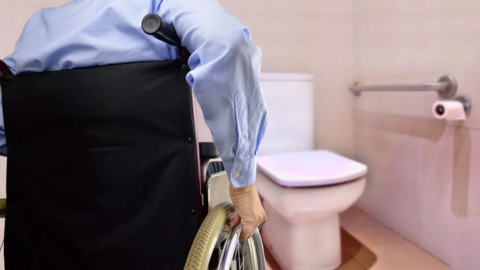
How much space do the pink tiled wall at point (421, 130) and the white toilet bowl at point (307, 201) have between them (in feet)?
1.05

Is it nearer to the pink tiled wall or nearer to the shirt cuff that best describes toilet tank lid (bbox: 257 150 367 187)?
the pink tiled wall

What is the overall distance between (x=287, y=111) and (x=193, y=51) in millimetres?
974

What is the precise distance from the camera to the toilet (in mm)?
1009

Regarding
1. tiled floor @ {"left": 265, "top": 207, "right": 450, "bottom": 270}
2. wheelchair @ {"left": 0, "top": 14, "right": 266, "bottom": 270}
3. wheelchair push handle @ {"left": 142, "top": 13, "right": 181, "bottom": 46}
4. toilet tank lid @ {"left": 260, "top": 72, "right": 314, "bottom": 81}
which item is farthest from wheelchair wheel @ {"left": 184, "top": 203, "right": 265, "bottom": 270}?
toilet tank lid @ {"left": 260, "top": 72, "right": 314, "bottom": 81}

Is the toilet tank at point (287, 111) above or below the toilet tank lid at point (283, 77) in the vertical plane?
below

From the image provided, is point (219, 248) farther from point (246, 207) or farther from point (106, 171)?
point (106, 171)

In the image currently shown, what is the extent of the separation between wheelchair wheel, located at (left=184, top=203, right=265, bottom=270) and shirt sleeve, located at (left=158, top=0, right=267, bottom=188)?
7 cm

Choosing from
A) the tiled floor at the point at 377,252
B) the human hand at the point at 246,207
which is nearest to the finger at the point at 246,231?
the human hand at the point at 246,207

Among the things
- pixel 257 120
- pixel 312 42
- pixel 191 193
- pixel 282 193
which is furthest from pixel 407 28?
pixel 191 193

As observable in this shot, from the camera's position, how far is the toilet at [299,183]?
1.01 meters

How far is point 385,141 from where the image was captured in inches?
56.9

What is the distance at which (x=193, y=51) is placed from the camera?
1.53 feet

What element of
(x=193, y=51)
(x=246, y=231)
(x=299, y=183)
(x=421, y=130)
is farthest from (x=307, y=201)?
(x=193, y=51)

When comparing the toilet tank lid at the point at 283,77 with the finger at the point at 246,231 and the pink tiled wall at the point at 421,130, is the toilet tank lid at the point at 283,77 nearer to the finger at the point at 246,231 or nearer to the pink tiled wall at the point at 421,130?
the pink tiled wall at the point at 421,130
